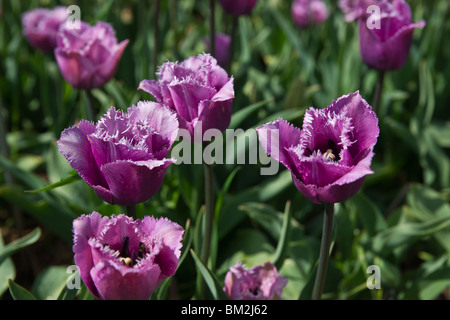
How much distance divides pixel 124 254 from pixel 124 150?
0.17 meters

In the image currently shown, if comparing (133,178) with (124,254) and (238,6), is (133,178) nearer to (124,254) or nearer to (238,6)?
(124,254)

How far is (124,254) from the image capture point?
0.92 m

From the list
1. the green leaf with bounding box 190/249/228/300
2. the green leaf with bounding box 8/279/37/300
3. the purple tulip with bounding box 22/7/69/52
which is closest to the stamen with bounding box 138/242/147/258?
the green leaf with bounding box 190/249/228/300

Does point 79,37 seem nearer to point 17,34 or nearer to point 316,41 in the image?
point 17,34

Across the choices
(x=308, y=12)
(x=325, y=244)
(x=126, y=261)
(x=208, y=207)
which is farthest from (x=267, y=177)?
(x=126, y=261)

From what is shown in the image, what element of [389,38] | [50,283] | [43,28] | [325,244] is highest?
[389,38]

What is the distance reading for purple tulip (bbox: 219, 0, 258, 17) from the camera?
1.62 m

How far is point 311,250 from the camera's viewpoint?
1.62 meters

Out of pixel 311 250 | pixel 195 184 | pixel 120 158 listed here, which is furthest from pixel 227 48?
pixel 120 158

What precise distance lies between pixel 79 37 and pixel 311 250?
856mm

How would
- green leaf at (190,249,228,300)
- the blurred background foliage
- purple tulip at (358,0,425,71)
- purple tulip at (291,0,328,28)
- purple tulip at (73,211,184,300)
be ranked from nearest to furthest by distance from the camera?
purple tulip at (73,211,184,300)
green leaf at (190,249,228,300)
purple tulip at (358,0,425,71)
the blurred background foliage
purple tulip at (291,0,328,28)

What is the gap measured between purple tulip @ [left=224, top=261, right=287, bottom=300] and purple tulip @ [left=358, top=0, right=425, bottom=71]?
62cm

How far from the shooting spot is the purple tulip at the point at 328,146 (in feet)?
2.94

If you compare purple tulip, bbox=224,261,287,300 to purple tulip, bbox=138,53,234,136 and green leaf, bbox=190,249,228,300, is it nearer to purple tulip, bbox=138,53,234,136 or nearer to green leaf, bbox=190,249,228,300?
green leaf, bbox=190,249,228,300
